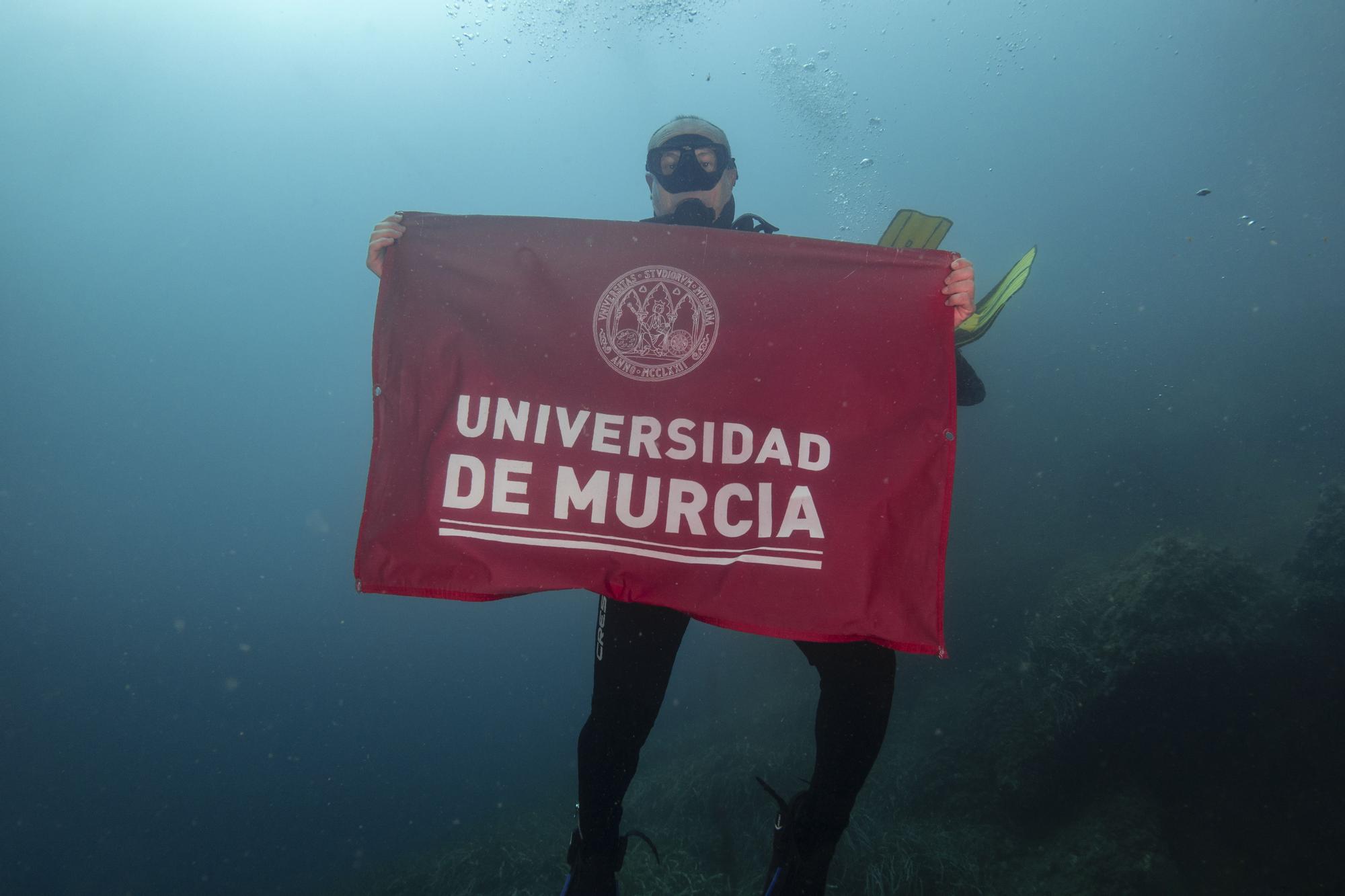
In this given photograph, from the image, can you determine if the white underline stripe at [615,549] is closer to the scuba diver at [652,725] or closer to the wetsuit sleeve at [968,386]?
the scuba diver at [652,725]

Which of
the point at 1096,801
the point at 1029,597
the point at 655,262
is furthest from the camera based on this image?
the point at 1029,597

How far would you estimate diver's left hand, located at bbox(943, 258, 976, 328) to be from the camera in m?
2.30

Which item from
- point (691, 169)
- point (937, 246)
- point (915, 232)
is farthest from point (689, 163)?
point (937, 246)

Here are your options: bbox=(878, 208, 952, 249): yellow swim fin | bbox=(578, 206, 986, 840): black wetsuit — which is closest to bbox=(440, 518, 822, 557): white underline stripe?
bbox=(578, 206, 986, 840): black wetsuit

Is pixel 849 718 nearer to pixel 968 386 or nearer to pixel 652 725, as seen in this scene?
pixel 652 725

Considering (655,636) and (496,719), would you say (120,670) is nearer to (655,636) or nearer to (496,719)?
(496,719)

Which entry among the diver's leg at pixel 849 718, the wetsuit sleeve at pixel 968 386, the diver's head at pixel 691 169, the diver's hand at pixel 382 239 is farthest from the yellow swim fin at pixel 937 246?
the diver's hand at pixel 382 239

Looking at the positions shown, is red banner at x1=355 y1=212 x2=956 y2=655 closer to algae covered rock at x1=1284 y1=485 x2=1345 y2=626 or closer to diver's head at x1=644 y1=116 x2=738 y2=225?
diver's head at x1=644 y1=116 x2=738 y2=225

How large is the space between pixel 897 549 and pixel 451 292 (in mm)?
2072

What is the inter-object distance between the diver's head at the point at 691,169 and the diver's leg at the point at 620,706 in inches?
81.7

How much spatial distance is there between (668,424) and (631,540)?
0.48m

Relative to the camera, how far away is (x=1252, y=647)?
19.9ft

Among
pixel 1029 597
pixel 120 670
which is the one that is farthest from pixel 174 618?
pixel 1029 597

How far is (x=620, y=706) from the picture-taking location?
2109 mm
